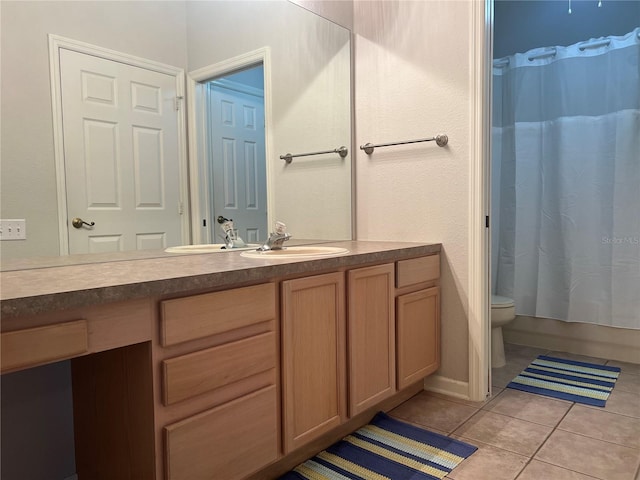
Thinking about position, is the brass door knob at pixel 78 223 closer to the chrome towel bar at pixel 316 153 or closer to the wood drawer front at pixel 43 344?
the wood drawer front at pixel 43 344

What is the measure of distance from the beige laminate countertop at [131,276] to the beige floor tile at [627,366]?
190 cm

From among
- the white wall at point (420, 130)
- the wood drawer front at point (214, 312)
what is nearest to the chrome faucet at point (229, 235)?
the wood drawer front at point (214, 312)

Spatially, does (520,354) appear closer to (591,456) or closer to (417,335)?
(417,335)

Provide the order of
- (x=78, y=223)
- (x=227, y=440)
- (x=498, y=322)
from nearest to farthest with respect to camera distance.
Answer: (x=227, y=440) → (x=78, y=223) → (x=498, y=322)

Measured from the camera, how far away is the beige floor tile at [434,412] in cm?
204

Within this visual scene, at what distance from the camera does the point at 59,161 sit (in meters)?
1.48

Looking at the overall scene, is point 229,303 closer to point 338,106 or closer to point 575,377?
point 338,106

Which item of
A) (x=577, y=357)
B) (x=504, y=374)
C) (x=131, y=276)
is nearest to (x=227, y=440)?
(x=131, y=276)

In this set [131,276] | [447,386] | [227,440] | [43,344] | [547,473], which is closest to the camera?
[43,344]

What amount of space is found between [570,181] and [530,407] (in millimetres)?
1458

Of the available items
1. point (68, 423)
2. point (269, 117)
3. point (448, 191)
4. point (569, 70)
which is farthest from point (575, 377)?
point (68, 423)

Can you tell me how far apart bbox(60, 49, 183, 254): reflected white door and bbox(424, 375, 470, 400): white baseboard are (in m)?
1.49

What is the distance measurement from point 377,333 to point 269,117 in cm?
113

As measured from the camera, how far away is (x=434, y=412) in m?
2.17
